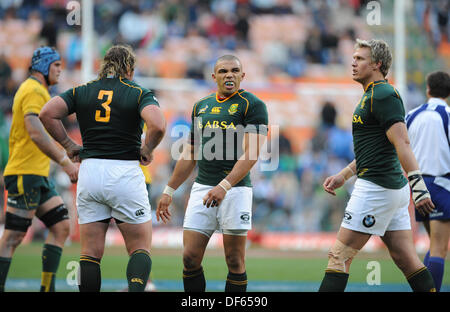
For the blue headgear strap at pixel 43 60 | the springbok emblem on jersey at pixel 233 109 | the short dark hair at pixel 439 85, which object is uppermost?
the blue headgear strap at pixel 43 60

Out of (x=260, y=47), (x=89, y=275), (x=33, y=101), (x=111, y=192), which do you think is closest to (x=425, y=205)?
(x=111, y=192)

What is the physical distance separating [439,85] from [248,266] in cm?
606

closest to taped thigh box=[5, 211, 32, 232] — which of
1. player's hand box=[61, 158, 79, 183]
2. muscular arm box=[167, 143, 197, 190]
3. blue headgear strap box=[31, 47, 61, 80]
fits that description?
player's hand box=[61, 158, 79, 183]

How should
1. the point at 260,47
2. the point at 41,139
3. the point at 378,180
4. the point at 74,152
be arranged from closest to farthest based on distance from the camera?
the point at 378,180
the point at 74,152
the point at 41,139
the point at 260,47

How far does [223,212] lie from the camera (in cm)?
647

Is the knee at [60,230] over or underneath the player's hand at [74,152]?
underneath

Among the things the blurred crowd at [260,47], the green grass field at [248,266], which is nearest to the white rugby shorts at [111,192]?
the green grass field at [248,266]

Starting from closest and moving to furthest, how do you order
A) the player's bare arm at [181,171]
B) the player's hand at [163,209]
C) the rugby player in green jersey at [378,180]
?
the rugby player in green jersey at [378,180], the player's hand at [163,209], the player's bare arm at [181,171]

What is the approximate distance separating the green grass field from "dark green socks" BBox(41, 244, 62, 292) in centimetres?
188

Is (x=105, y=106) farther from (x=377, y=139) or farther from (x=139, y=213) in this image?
(x=377, y=139)

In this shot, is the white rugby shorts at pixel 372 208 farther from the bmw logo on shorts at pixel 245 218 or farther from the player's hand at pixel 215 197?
the player's hand at pixel 215 197

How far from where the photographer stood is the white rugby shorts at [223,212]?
6.41 metres

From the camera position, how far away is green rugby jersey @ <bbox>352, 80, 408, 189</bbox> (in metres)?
5.64

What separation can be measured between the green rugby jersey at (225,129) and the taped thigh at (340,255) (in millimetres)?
1319
